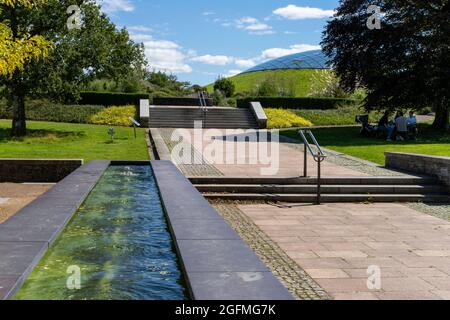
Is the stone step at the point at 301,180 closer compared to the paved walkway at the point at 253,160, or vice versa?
the stone step at the point at 301,180

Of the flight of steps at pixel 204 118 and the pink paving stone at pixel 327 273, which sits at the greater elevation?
the flight of steps at pixel 204 118

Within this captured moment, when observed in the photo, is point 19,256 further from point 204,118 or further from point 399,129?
point 204,118

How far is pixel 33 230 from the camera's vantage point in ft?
18.7

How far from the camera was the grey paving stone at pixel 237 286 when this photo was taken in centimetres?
376

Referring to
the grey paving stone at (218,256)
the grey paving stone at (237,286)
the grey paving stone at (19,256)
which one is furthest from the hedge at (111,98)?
the grey paving stone at (237,286)

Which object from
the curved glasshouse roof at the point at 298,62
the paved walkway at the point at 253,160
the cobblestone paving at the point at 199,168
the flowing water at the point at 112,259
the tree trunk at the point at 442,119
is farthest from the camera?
the curved glasshouse roof at the point at 298,62

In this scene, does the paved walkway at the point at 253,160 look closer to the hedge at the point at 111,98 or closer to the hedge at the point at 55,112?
the hedge at the point at 55,112

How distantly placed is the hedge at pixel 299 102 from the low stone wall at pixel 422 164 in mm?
25587

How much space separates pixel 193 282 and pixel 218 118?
2656cm

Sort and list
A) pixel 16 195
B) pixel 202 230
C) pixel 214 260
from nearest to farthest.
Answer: pixel 214 260
pixel 202 230
pixel 16 195

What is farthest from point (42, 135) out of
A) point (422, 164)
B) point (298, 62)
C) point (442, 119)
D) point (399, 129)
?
point (298, 62)

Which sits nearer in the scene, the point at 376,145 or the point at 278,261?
the point at 278,261

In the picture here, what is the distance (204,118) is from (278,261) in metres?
24.1
